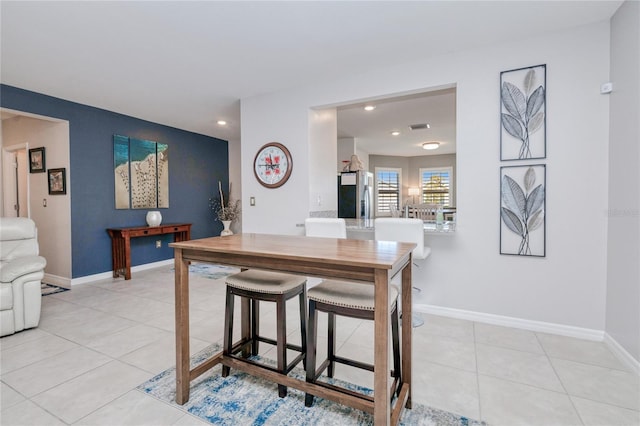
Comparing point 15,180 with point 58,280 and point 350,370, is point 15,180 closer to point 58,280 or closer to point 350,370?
point 58,280

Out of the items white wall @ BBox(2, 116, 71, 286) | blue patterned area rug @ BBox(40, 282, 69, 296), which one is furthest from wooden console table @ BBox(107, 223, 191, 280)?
blue patterned area rug @ BBox(40, 282, 69, 296)

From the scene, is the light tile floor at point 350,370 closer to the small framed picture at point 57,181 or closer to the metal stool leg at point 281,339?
the metal stool leg at point 281,339

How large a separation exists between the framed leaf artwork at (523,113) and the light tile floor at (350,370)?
5.26 ft

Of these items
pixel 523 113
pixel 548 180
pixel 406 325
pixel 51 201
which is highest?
pixel 523 113

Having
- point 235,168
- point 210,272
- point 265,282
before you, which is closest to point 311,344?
point 265,282

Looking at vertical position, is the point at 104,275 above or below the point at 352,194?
below

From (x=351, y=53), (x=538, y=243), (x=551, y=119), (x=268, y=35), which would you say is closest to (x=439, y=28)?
(x=351, y=53)

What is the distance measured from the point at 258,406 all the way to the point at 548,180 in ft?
9.27

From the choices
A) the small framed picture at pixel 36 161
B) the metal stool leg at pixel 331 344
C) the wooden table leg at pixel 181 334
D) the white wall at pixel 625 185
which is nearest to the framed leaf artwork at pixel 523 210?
the white wall at pixel 625 185

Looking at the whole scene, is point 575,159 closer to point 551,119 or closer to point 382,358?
point 551,119

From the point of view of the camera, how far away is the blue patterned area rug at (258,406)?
5.30 ft

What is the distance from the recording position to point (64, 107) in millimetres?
4141

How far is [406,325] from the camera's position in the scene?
170 cm

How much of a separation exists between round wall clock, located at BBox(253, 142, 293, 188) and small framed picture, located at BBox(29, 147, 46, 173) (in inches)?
126
